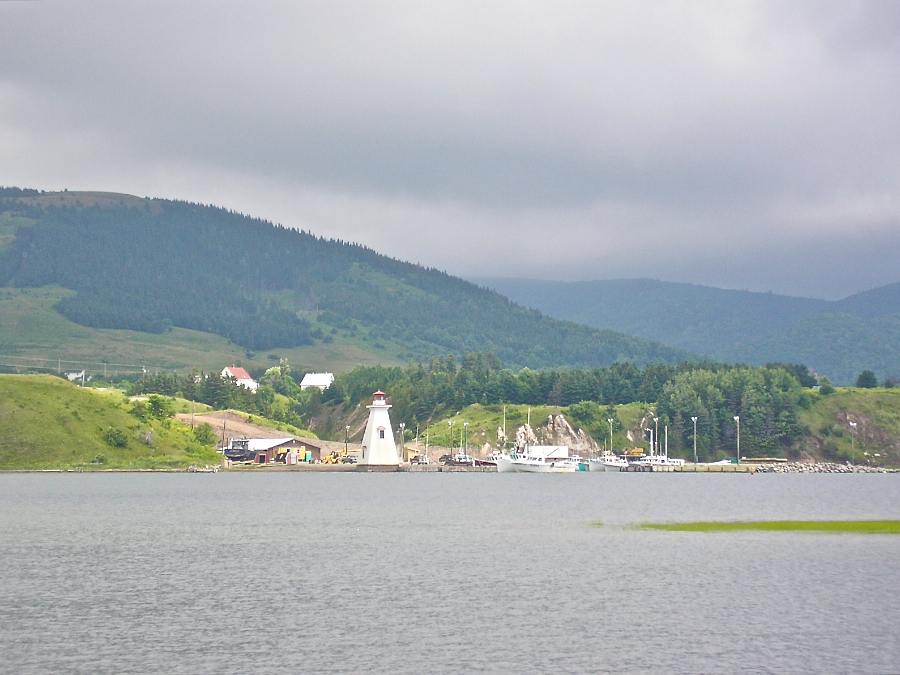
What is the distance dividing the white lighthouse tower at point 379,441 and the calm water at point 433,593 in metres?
62.7

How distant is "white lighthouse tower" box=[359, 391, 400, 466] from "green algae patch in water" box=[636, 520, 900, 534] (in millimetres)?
84468

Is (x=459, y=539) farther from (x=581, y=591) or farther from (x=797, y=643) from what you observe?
(x=797, y=643)

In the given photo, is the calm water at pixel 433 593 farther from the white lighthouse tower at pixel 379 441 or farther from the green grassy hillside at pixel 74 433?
the white lighthouse tower at pixel 379 441

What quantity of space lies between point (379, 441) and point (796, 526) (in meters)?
100

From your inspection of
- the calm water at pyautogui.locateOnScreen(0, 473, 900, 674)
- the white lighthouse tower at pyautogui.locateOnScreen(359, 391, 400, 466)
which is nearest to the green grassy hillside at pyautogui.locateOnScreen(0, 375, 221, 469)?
the white lighthouse tower at pyautogui.locateOnScreen(359, 391, 400, 466)

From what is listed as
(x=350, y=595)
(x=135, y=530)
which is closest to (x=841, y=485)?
(x=135, y=530)

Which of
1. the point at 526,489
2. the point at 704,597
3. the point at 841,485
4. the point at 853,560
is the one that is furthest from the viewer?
the point at 841,485

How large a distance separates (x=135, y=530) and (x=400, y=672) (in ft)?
172

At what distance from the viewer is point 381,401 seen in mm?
164875

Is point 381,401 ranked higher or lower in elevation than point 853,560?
higher

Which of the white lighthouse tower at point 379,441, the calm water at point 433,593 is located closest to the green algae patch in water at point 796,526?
the calm water at point 433,593

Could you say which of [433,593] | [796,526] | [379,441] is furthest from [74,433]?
[433,593]

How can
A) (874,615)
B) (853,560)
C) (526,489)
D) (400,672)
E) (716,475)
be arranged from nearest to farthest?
(400,672) → (874,615) → (853,560) → (526,489) → (716,475)

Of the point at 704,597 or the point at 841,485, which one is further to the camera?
the point at 841,485
